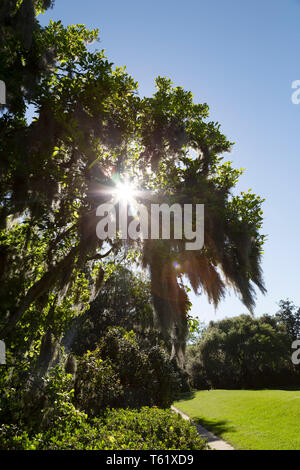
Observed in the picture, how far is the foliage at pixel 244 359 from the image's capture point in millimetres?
30469

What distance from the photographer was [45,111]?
18.7 feet

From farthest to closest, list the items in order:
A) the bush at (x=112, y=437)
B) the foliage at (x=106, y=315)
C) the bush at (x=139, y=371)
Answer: the foliage at (x=106, y=315), the bush at (x=139, y=371), the bush at (x=112, y=437)

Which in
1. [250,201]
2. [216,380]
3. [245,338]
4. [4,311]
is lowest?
[216,380]

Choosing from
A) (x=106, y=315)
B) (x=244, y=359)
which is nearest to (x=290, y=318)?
(x=244, y=359)

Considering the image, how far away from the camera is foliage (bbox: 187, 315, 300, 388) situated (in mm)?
30469

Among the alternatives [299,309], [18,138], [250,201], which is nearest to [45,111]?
[18,138]

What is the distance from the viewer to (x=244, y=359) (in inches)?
1241

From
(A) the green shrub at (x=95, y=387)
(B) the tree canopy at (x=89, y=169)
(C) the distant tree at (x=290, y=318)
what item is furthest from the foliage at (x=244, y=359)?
(B) the tree canopy at (x=89, y=169)

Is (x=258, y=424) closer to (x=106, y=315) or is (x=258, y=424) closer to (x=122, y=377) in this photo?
(x=122, y=377)

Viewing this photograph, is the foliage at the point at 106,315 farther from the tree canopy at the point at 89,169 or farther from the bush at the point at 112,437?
the bush at the point at 112,437
